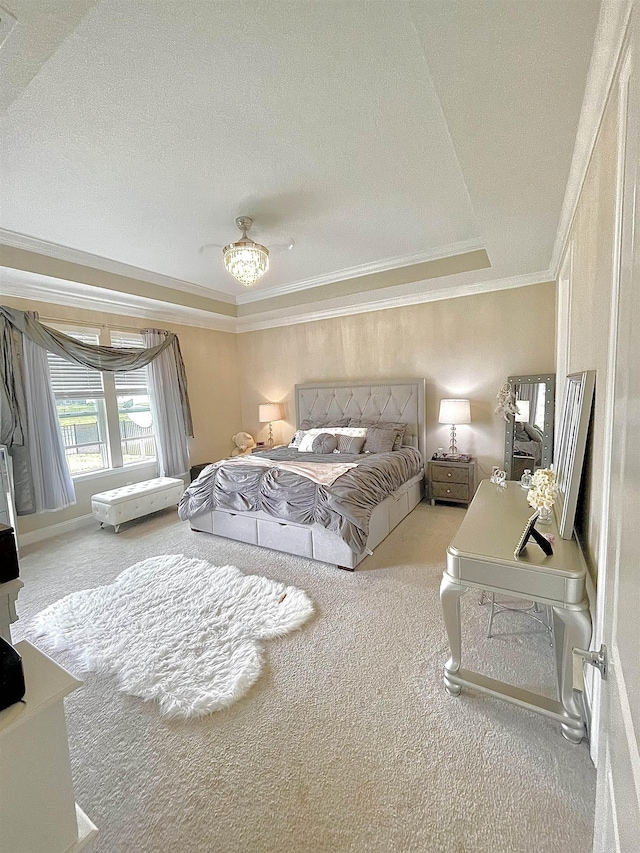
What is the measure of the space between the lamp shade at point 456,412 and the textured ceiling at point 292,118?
1.54m

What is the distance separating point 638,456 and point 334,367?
4703 millimetres

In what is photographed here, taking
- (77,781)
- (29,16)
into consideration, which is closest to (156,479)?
(77,781)

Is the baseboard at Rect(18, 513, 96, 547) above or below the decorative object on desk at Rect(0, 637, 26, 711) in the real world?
below

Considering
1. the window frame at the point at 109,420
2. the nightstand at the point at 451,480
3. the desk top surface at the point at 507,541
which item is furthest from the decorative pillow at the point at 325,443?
the window frame at the point at 109,420

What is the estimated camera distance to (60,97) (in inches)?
65.6

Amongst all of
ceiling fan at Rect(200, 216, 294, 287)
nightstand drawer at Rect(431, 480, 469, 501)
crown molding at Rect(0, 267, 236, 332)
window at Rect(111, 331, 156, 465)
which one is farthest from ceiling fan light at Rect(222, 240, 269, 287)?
nightstand drawer at Rect(431, 480, 469, 501)

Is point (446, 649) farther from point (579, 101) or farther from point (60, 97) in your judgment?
point (60, 97)

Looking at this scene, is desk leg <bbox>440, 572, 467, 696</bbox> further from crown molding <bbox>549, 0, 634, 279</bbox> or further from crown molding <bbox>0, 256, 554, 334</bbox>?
crown molding <bbox>0, 256, 554, 334</bbox>

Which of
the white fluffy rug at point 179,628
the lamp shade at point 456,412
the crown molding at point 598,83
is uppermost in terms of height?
the crown molding at point 598,83

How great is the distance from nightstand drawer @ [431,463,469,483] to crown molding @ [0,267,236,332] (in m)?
3.73

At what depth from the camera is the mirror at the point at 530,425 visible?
3.64m

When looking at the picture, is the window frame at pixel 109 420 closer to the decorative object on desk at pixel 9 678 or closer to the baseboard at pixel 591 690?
the decorative object on desk at pixel 9 678

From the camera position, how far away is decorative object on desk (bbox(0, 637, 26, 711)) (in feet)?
2.50

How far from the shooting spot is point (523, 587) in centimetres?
140
